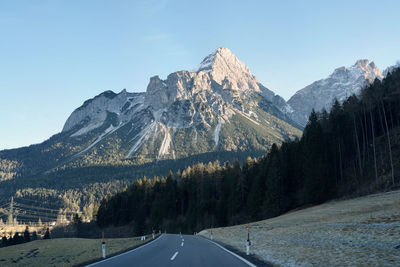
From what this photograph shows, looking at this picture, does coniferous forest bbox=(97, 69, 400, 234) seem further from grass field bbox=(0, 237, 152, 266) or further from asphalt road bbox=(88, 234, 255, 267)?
asphalt road bbox=(88, 234, 255, 267)

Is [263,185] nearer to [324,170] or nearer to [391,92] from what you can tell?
[324,170]

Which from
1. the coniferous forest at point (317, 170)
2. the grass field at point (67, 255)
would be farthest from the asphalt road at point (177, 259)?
the coniferous forest at point (317, 170)

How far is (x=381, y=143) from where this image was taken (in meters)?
53.9

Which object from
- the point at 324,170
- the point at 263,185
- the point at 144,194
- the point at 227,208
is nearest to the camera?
the point at 324,170

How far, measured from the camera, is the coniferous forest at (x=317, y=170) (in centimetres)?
5072

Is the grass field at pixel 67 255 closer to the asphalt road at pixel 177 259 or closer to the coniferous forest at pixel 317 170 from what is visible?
the asphalt road at pixel 177 259

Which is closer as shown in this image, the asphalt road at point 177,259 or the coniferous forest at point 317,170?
the asphalt road at point 177,259

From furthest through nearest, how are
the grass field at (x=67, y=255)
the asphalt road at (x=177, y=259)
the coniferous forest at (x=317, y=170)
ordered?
the coniferous forest at (x=317, y=170) < the grass field at (x=67, y=255) < the asphalt road at (x=177, y=259)

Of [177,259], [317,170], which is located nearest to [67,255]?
[177,259]

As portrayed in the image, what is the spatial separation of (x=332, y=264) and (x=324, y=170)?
1852 inches

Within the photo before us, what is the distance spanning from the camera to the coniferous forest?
50.7 m

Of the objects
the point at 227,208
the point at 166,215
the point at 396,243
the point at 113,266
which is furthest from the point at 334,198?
the point at 166,215

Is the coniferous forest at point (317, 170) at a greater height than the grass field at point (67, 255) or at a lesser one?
greater

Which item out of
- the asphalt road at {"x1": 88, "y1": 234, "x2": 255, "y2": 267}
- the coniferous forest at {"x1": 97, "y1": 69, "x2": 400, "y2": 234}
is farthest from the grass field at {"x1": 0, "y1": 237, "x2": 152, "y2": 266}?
the coniferous forest at {"x1": 97, "y1": 69, "x2": 400, "y2": 234}
